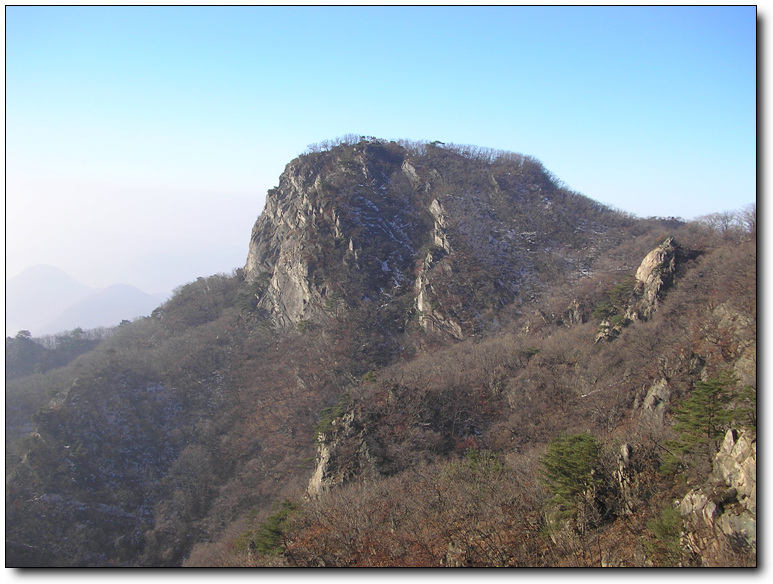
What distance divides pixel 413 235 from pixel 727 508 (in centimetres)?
3866

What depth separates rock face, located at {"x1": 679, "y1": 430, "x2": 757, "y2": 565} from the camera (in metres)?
8.93

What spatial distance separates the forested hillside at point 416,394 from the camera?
→ 12.0 m

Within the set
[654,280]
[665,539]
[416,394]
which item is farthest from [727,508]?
[654,280]

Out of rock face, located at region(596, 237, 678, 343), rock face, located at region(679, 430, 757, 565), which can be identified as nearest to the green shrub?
rock face, located at region(679, 430, 757, 565)

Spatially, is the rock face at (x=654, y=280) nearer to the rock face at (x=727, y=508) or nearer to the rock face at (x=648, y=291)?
the rock face at (x=648, y=291)

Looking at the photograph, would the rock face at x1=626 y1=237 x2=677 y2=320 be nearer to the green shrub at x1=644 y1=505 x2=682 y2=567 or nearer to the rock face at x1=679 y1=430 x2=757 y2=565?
the rock face at x1=679 y1=430 x2=757 y2=565

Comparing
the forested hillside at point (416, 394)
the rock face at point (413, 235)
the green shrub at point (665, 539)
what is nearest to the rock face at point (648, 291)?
the forested hillside at point (416, 394)

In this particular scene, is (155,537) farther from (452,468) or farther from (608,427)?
(608,427)

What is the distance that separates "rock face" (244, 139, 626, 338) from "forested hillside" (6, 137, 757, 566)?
26cm

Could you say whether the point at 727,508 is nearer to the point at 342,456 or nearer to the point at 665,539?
the point at 665,539

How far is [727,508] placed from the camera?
30.9ft

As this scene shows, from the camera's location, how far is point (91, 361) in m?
37.9

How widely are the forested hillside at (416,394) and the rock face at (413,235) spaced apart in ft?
0.84

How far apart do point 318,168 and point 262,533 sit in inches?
1649
